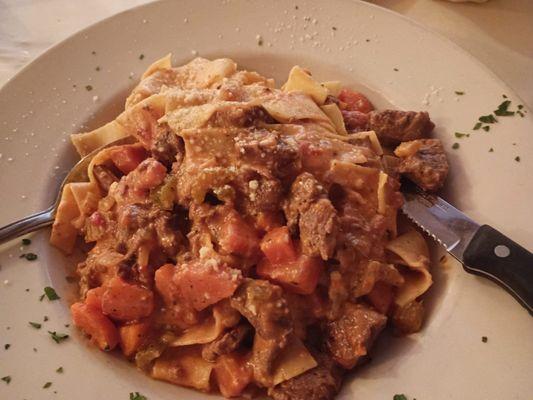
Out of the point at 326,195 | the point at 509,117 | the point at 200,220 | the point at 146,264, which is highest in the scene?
the point at 509,117

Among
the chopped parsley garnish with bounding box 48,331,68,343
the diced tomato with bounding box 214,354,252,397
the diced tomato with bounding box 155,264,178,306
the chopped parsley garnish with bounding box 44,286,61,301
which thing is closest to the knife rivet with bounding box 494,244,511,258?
the diced tomato with bounding box 214,354,252,397

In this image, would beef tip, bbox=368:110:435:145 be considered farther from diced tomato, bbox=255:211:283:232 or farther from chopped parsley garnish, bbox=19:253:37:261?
chopped parsley garnish, bbox=19:253:37:261

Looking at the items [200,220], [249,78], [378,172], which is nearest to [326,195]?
[378,172]

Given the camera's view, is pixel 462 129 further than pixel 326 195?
Yes

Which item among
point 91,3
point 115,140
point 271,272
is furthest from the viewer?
point 91,3

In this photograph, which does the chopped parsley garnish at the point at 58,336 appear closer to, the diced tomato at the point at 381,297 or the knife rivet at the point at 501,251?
the diced tomato at the point at 381,297

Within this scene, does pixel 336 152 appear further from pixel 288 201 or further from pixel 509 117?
pixel 509 117

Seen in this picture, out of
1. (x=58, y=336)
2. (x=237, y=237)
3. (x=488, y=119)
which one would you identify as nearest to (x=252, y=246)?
(x=237, y=237)
